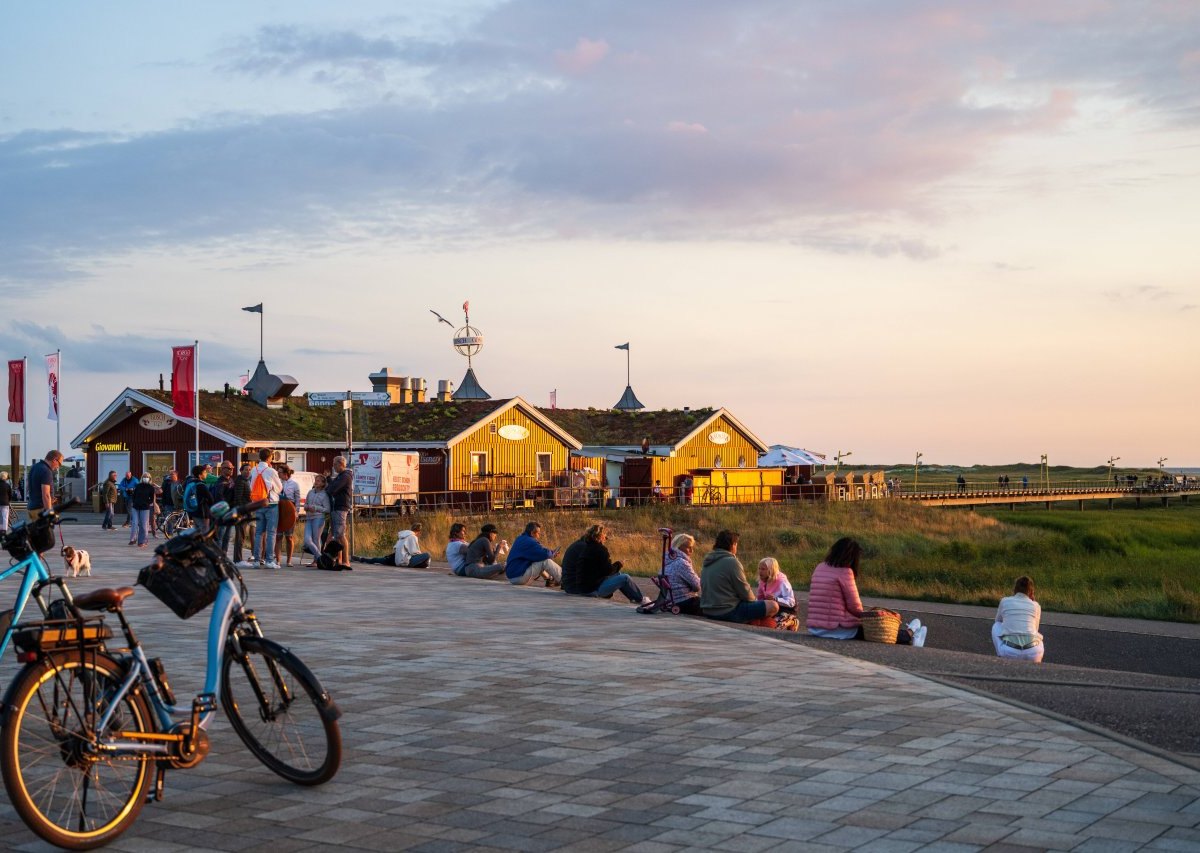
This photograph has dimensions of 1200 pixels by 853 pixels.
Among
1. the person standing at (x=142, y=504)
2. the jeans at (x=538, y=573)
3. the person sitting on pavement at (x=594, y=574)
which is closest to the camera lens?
the person sitting on pavement at (x=594, y=574)

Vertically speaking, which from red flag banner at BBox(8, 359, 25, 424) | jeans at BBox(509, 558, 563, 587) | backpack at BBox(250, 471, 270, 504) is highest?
red flag banner at BBox(8, 359, 25, 424)

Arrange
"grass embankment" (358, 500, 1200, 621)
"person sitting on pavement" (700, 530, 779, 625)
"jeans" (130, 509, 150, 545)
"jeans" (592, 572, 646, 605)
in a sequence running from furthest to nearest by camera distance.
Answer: "jeans" (130, 509, 150, 545)
"grass embankment" (358, 500, 1200, 621)
"jeans" (592, 572, 646, 605)
"person sitting on pavement" (700, 530, 779, 625)

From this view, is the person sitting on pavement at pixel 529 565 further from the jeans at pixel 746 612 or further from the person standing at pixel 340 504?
the jeans at pixel 746 612

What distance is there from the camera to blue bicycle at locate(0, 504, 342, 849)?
5.19m

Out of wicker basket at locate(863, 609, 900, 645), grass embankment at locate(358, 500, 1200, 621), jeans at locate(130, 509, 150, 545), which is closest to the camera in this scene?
wicker basket at locate(863, 609, 900, 645)

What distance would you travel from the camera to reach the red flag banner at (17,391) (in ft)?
134

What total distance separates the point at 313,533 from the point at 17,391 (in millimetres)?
24112

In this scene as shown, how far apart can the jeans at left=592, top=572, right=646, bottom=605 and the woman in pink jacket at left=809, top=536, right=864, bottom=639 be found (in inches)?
153

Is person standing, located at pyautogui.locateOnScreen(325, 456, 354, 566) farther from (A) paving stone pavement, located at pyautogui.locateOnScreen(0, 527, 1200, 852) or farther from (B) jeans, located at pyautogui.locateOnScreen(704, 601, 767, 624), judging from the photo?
(A) paving stone pavement, located at pyautogui.locateOnScreen(0, 527, 1200, 852)

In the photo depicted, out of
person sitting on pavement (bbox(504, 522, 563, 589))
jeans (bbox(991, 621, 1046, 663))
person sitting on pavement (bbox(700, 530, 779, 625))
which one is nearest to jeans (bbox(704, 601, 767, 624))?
person sitting on pavement (bbox(700, 530, 779, 625))

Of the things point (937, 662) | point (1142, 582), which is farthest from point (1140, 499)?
point (937, 662)

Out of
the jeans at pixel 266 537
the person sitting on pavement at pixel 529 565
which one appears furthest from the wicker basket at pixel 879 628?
the jeans at pixel 266 537

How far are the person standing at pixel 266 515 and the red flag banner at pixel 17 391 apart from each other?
23372 mm

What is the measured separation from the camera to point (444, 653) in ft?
35.3
